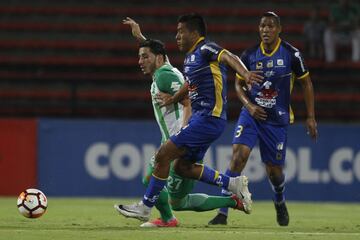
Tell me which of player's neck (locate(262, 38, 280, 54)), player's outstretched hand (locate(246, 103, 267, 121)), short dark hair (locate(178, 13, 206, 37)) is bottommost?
player's outstretched hand (locate(246, 103, 267, 121))

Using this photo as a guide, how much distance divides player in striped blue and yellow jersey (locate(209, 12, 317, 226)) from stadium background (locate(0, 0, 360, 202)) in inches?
224

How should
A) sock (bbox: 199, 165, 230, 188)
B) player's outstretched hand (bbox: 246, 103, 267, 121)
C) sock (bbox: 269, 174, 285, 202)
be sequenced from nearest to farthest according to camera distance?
sock (bbox: 199, 165, 230, 188), player's outstretched hand (bbox: 246, 103, 267, 121), sock (bbox: 269, 174, 285, 202)

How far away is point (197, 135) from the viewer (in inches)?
343

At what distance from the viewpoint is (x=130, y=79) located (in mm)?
18297

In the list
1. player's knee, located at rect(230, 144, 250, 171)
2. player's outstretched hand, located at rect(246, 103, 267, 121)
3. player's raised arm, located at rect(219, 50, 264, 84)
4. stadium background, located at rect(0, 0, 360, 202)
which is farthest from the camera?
stadium background, located at rect(0, 0, 360, 202)

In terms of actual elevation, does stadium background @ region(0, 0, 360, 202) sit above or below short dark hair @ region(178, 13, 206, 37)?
below

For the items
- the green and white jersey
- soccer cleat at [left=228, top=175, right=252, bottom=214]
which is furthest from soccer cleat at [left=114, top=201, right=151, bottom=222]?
soccer cleat at [left=228, top=175, right=252, bottom=214]

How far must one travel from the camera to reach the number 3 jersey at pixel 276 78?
389 inches

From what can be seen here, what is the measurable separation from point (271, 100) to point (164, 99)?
1.53 metres

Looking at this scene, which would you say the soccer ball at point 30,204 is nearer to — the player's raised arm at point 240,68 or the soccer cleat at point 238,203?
the soccer cleat at point 238,203

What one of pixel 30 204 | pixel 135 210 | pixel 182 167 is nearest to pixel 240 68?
pixel 182 167

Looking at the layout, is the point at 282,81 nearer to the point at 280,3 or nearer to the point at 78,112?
the point at 78,112

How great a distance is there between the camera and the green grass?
Answer: 808 centimetres

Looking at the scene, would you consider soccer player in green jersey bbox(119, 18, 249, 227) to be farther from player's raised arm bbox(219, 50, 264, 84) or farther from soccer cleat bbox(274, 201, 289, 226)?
soccer cleat bbox(274, 201, 289, 226)
